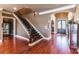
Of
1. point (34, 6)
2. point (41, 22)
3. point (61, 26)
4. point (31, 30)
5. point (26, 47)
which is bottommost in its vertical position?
point (26, 47)

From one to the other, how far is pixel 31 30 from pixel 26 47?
0.54 meters

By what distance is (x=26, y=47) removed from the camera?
4.83m

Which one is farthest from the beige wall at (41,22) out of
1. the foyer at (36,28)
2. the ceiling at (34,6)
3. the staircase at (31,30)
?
the ceiling at (34,6)

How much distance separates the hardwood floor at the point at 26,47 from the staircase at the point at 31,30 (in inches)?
7.2

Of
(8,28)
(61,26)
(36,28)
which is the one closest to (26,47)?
(36,28)

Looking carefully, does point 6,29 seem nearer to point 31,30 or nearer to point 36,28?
point 31,30

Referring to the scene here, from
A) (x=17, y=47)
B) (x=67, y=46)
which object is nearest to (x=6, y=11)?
(x=17, y=47)

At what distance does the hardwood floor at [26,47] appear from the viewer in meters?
4.66

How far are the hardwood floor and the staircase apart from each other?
0.18 m

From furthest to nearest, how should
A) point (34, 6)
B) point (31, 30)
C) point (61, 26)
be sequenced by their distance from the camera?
point (31, 30) < point (61, 26) < point (34, 6)

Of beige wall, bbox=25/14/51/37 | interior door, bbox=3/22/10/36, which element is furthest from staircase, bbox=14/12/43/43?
interior door, bbox=3/22/10/36

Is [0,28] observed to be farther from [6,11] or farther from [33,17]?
[33,17]

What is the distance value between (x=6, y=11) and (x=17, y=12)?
320 mm

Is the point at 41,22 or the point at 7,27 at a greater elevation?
the point at 41,22
